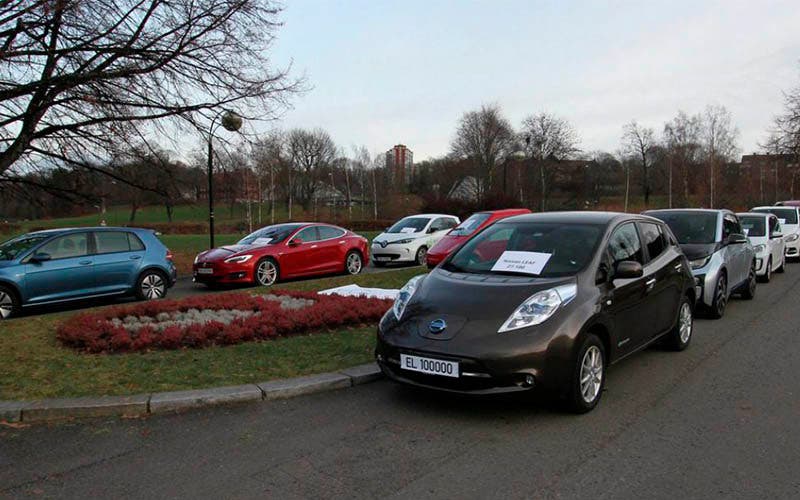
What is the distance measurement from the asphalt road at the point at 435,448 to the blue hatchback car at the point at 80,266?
22.1 ft

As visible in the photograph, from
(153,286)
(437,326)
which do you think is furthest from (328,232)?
(437,326)

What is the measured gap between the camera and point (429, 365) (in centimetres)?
468

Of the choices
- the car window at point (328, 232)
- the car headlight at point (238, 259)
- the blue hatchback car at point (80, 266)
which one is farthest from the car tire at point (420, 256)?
the blue hatchback car at point (80, 266)

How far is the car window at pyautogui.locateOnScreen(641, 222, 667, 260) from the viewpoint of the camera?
6.45 metres

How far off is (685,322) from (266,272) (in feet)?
31.4

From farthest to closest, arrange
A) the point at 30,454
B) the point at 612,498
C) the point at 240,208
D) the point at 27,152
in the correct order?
1. the point at 240,208
2. the point at 27,152
3. the point at 30,454
4. the point at 612,498

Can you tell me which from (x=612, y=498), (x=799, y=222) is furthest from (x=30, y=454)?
(x=799, y=222)

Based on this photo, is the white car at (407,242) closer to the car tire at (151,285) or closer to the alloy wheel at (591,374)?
the car tire at (151,285)

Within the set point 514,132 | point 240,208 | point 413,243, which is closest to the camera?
point 413,243

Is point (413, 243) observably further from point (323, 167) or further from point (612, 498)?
point (323, 167)

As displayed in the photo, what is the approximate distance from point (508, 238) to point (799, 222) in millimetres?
17978

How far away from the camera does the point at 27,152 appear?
532 inches

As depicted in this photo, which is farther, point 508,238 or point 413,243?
point 413,243

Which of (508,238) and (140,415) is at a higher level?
(508,238)
